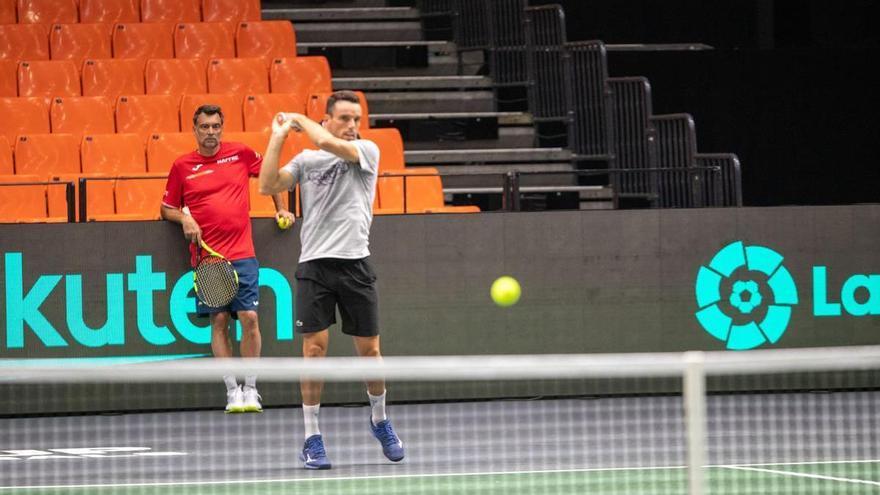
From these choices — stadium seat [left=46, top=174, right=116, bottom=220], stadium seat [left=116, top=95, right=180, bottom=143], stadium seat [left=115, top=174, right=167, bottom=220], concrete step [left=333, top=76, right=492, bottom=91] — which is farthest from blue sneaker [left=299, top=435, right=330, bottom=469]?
concrete step [left=333, top=76, right=492, bottom=91]

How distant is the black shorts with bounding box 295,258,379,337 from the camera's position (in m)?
7.93

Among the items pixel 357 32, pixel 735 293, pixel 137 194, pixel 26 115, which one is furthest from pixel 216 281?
pixel 357 32

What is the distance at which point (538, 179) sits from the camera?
14.4 m

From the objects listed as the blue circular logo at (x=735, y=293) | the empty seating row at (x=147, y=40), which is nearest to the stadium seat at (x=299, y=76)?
the empty seating row at (x=147, y=40)

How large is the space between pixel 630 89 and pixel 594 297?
9.47 ft

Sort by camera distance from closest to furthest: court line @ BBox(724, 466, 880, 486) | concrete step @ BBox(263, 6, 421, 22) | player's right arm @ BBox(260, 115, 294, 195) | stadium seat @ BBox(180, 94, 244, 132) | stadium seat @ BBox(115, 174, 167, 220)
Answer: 1. court line @ BBox(724, 466, 880, 486)
2. player's right arm @ BBox(260, 115, 294, 195)
3. stadium seat @ BBox(115, 174, 167, 220)
4. stadium seat @ BBox(180, 94, 244, 132)
5. concrete step @ BBox(263, 6, 421, 22)

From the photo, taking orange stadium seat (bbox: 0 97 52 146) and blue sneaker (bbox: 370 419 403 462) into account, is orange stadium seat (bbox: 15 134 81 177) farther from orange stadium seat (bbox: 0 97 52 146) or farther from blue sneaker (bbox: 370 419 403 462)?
blue sneaker (bbox: 370 419 403 462)

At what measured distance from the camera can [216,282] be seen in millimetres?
10406

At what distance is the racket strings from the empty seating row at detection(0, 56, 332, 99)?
369 cm

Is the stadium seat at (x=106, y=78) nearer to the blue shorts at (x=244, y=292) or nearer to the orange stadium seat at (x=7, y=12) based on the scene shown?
the orange stadium seat at (x=7, y=12)

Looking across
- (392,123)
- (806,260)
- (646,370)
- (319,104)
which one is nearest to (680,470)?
(646,370)

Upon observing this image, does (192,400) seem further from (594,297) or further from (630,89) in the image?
(630,89)

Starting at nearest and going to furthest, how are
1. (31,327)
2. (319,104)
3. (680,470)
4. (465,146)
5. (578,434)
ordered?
(680,470) → (578,434) → (31,327) → (319,104) → (465,146)

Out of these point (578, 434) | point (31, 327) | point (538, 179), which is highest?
point (538, 179)
